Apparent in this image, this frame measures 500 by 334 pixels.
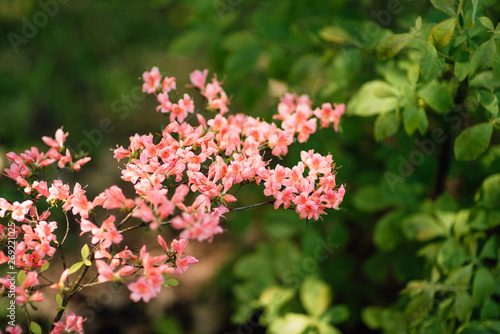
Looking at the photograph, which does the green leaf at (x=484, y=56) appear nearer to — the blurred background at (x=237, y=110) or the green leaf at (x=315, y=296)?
the blurred background at (x=237, y=110)

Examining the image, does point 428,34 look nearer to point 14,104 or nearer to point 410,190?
point 410,190

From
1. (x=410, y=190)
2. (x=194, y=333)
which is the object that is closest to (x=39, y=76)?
(x=194, y=333)

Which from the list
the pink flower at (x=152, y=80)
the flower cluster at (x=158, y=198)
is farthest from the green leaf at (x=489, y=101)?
the pink flower at (x=152, y=80)

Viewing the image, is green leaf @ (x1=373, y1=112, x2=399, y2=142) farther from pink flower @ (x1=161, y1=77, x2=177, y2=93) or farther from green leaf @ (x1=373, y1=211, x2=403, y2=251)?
pink flower @ (x1=161, y1=77, x2=177, y2=93)

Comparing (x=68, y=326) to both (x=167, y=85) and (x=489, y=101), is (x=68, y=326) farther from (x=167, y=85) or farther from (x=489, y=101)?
(x=489, y=101)

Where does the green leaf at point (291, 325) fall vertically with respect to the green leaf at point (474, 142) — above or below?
below

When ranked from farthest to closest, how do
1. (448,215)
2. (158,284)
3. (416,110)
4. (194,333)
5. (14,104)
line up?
(14,104)
(194,333)
(448,215)
(416,110)
(158,284)
